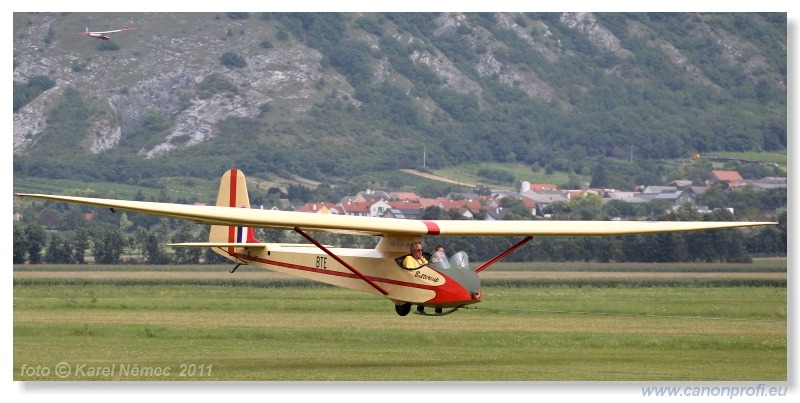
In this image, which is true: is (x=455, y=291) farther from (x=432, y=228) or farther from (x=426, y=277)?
(x=432, y=228)

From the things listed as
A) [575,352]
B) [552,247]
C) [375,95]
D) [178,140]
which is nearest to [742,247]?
→ [552,247]

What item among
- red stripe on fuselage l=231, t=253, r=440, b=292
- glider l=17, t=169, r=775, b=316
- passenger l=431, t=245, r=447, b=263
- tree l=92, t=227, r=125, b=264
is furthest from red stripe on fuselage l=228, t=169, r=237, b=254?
tree l=92, t=227, r=125, b=264

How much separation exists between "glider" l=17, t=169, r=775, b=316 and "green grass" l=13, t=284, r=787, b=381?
1.54 meters

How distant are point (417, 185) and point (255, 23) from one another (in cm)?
2280

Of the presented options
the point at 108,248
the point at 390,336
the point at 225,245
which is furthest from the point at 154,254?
the point at 225,245

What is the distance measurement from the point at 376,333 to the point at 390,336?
48 cm

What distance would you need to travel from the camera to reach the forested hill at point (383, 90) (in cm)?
10794

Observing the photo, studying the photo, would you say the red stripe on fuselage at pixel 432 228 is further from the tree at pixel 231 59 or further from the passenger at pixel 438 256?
the tree at pixel 231 59

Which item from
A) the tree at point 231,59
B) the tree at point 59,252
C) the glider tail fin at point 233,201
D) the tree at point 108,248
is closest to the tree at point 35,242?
the tree at point 59,252

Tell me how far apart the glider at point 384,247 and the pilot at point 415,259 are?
0.09 metres

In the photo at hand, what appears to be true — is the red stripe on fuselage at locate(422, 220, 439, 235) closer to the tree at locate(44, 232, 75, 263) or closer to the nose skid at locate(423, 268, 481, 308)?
the nose skid at locate(423, 268, 481, 308)

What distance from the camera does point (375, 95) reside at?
128250mm

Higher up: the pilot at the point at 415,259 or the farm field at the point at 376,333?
the pilot at the point at 415,259

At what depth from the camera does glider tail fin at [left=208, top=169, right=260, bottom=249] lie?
99.7 ft
